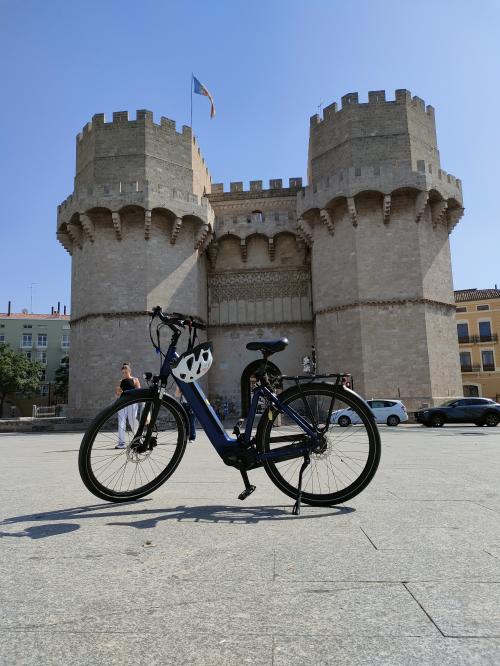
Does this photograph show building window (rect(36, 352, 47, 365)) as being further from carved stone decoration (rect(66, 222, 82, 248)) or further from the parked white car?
the parked white car

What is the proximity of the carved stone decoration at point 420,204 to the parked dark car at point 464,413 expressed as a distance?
8978 mm

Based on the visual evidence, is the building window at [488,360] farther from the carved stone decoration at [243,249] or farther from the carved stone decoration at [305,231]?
the carved stone decoration at [243,249]

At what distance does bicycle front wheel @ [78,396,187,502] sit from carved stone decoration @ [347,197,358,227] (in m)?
20.6

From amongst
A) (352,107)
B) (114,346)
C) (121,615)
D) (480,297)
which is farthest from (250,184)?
(121,615)

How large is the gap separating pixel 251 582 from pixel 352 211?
2273 cm

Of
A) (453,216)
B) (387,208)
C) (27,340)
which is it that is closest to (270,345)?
(387,208)

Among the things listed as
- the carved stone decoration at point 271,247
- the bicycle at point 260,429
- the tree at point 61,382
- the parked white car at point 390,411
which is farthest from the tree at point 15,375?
the bicycle at point 260,429

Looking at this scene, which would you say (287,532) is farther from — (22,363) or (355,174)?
(22,363)

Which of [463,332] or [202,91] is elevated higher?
[202,91]

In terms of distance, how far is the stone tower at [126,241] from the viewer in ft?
76.3

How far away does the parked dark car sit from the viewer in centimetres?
1919

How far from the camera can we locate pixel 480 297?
40406mm

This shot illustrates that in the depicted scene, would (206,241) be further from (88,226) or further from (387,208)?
(387,208)

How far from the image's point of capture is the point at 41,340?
5744 centimetres
